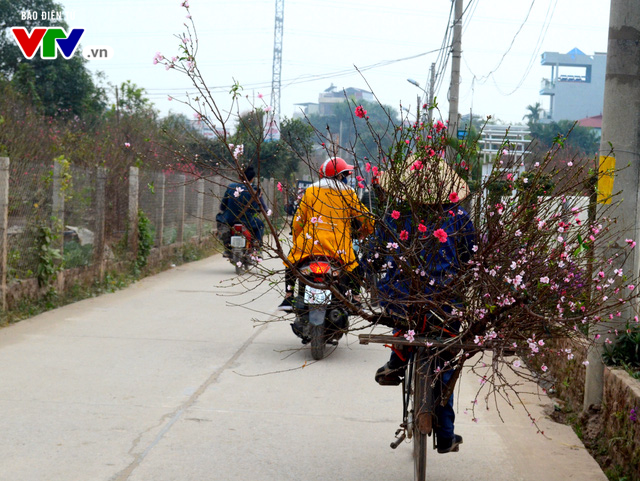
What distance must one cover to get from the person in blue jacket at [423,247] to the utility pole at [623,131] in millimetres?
1977

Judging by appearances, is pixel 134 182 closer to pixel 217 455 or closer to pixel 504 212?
pixel 217 455

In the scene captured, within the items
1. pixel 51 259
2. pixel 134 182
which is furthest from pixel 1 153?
pixel 51 259

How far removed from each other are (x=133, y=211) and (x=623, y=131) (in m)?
10.1

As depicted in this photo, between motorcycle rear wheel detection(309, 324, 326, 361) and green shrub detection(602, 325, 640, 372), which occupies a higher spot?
green shrub detection(602, 325, 640, 372)

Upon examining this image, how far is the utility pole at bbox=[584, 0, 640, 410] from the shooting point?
230 inches

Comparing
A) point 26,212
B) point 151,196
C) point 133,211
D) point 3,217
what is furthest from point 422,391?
point 151,196

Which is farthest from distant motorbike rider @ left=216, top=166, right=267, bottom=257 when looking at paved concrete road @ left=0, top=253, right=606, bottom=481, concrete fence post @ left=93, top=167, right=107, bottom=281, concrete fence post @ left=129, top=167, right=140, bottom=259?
concrete fence post @ left=93, top=167, right=107, bottom=281

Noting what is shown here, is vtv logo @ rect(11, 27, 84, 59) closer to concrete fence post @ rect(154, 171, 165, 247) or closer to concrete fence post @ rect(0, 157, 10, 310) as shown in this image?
concrete fence post @ rect(154, 171, 165, 247)

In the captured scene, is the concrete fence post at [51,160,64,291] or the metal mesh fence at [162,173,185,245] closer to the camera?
the concrete fence post at [51,160,64,291]

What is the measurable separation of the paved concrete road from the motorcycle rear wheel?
5.3 inches

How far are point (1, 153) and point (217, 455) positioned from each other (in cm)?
1011

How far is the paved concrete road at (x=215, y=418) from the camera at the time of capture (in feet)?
16.4

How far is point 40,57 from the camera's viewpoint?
27109mm

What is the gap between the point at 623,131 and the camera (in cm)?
587
